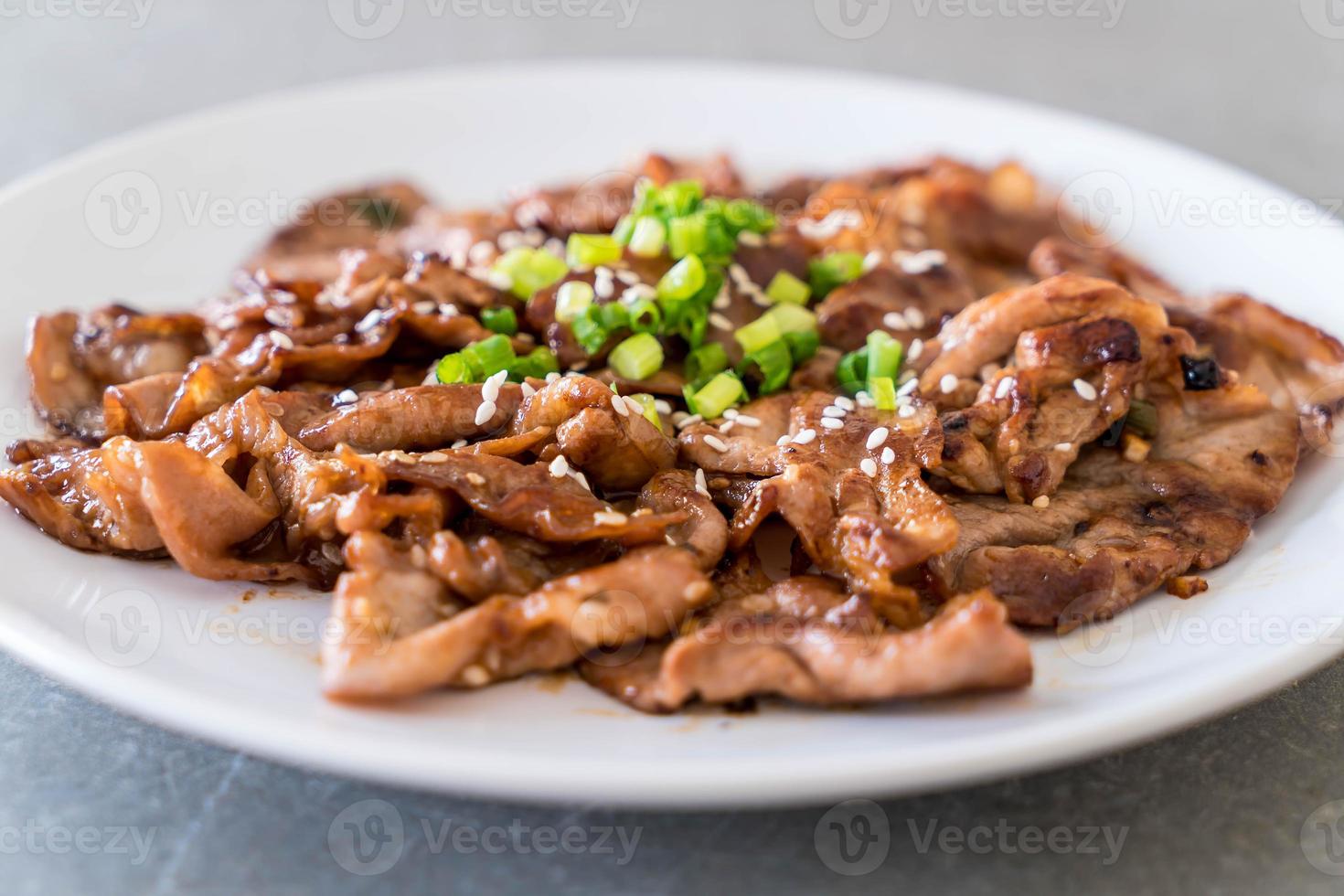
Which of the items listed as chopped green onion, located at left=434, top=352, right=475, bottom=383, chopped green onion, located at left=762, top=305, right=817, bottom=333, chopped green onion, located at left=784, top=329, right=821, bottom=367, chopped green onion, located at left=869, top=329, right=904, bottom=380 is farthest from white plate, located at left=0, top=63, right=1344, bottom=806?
chopped green onion, located at left=762, top=305, right=817, bottom=333

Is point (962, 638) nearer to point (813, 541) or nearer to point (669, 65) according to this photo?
point (813, 541)

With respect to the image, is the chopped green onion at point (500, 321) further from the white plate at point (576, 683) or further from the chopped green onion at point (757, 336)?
the white plate at point (576, 683)

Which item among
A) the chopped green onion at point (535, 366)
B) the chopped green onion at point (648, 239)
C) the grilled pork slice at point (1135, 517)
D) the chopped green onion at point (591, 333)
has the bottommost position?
the grilled pork slice at point (1135, 517)

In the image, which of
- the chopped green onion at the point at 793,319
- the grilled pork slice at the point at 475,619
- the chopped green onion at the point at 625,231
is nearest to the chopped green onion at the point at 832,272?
the chopped green onion at the point at 793,319

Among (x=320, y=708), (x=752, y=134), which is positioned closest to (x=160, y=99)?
(x=752, y=134)

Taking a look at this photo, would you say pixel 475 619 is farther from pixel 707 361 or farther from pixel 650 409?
pixel 707 361

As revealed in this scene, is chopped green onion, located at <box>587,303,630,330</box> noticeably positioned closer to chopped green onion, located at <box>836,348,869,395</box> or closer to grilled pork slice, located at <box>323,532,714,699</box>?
chopped green onion, located at <box>836,348,869,395</box>
